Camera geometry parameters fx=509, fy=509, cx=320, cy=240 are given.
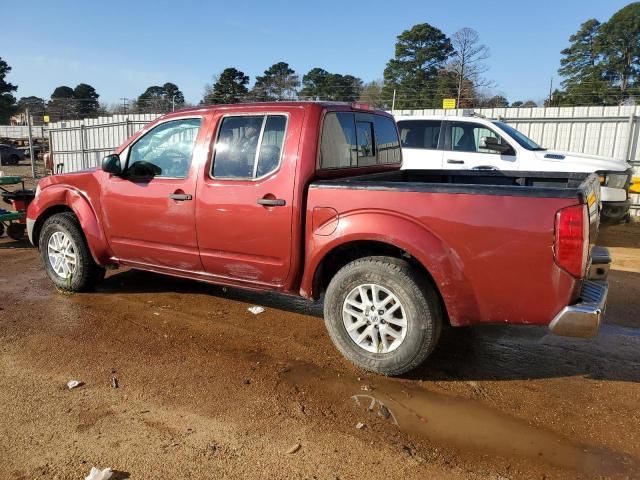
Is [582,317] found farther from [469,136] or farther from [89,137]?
[89,137]

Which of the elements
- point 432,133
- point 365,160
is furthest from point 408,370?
point 432,133

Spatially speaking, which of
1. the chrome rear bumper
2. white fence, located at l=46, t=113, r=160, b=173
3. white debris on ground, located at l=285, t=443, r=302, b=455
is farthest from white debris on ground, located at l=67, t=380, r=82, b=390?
white fence, located at l=46, t=113, r=160, b=173

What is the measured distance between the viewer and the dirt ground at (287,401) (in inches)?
104

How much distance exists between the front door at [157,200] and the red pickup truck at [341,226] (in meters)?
0.01

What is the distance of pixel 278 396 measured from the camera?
333 centimetres

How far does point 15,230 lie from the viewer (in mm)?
8234

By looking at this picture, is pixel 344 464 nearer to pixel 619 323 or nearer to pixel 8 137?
pixel 619 323

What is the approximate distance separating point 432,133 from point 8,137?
44.8 metres

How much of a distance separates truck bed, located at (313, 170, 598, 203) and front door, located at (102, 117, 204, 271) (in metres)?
1.34

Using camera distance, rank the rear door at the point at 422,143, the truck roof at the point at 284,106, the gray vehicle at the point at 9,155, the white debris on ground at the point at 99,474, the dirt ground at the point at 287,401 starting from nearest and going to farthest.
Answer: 1. the white debris on ground at the point at 99,474
2. the dirt ground at the point at 287,401
3. the truck roof at the point at 284,106
4. the rear door at the point at 422,143
5. the gray vehicle at the point at 9,155

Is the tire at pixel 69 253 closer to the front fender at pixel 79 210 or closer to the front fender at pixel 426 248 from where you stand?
the front fender at pixel 79 210

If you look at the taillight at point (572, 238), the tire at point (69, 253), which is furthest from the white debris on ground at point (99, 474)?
the tire at point (69, 253)

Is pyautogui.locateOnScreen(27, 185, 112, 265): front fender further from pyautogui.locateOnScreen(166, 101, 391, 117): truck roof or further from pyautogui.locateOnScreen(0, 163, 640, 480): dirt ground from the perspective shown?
pyautogui.locateOnScreen(166, 101, 391, 117): truck roof

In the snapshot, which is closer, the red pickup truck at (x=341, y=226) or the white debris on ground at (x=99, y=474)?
the white debris on ground at (x=99, y=474)
